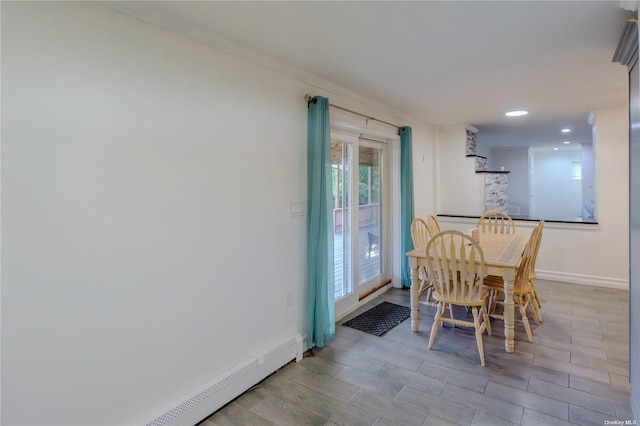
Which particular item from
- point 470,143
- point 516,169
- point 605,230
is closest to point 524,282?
point 605,230

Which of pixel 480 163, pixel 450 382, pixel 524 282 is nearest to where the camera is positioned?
pixel 450 382

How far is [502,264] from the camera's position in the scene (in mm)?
2650

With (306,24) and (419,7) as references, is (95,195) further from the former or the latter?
(419,7)

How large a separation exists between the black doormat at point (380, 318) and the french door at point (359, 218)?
7.9 inches

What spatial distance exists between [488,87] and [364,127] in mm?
1240

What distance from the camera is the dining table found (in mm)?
2670

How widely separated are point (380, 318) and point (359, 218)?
1.13m

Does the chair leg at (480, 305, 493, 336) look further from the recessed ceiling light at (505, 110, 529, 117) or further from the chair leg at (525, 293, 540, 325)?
the recessed ceiling light at (505, 110, 529, 117)

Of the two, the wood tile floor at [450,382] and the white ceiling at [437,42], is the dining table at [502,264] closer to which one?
the wood tile floor at [450,382]

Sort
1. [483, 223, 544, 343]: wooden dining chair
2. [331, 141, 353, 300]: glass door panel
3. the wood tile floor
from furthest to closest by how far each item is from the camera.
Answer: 1. [331, 141, 353, 300]: glass door panel
2. [483, 223, 544, 343]: wooden dining chair
3. the wood tile floor

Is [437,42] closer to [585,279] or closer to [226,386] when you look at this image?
[226,386]

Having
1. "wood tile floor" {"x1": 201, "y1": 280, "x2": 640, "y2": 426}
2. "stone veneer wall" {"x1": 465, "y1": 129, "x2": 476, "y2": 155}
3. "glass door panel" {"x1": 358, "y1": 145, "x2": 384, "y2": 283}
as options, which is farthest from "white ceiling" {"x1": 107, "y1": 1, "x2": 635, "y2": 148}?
"wood tile floor" {"x1": 201, "y1": 280, "x2": 640, "y2": 426}

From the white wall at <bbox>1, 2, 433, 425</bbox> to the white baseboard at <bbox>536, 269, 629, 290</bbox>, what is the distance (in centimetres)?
430

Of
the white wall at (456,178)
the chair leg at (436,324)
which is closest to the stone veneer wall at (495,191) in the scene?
the white wall at (456,178)
